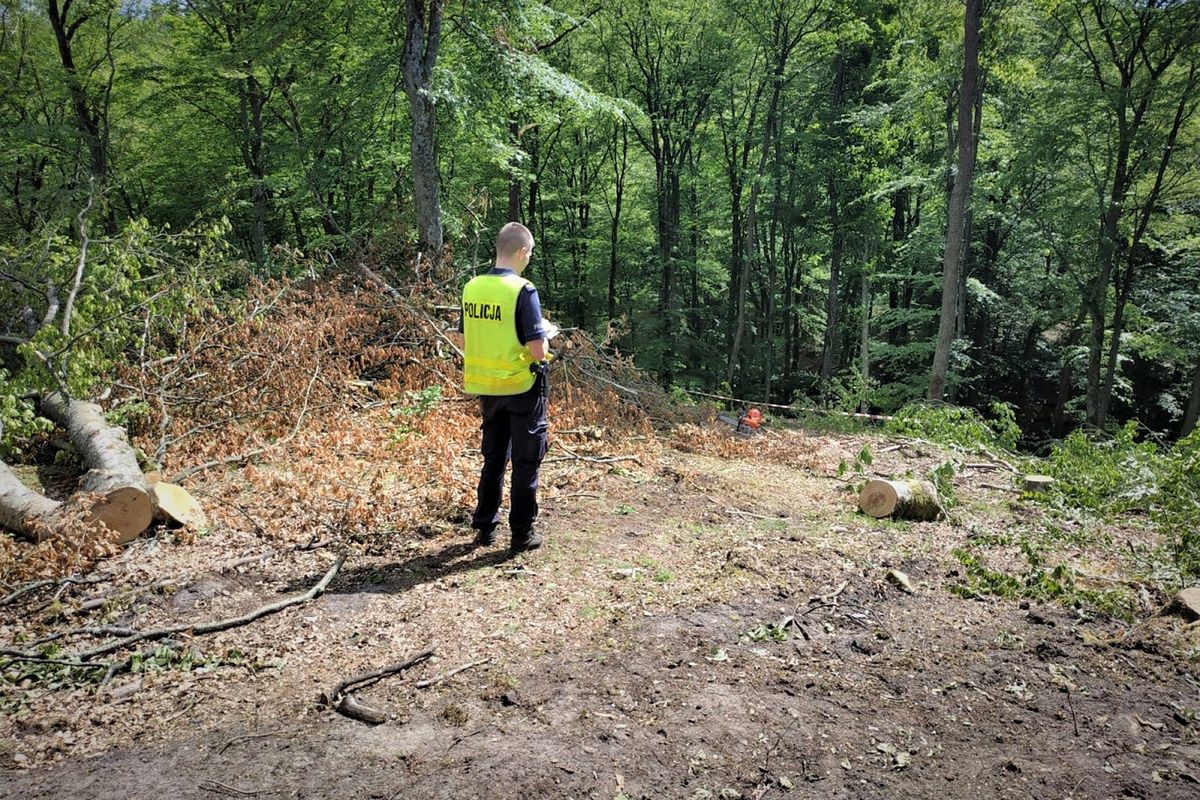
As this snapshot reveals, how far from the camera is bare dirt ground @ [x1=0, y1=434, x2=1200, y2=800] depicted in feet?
8.61

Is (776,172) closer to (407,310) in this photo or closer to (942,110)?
(942,110)

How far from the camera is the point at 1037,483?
6988mm

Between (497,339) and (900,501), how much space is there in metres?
4.01

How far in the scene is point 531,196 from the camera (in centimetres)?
2188

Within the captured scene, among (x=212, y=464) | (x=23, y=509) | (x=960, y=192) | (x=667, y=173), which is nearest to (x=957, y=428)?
(x=960, y=192)

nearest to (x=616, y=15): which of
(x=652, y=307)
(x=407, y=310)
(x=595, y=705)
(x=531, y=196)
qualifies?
(x=531, y=196)

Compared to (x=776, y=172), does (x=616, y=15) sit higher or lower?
higher

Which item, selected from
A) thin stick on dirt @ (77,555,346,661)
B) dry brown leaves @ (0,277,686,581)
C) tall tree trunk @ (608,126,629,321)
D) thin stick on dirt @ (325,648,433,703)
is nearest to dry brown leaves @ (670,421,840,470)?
dry brown leaves @ (0,277,686,581)

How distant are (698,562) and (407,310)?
5430mm

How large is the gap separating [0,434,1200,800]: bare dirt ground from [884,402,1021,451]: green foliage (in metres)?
4.09

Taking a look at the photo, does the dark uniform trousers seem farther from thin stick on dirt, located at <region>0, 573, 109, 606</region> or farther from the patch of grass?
thin stick on dirt, located at <region>0, 573, 109, 606</region>

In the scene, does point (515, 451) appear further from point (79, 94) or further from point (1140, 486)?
point (79, 94)

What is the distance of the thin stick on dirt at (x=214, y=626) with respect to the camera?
10.9 feet

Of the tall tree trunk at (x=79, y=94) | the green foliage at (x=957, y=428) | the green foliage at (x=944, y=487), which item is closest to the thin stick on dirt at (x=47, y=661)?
the green foliage at (x=944, y=487)
